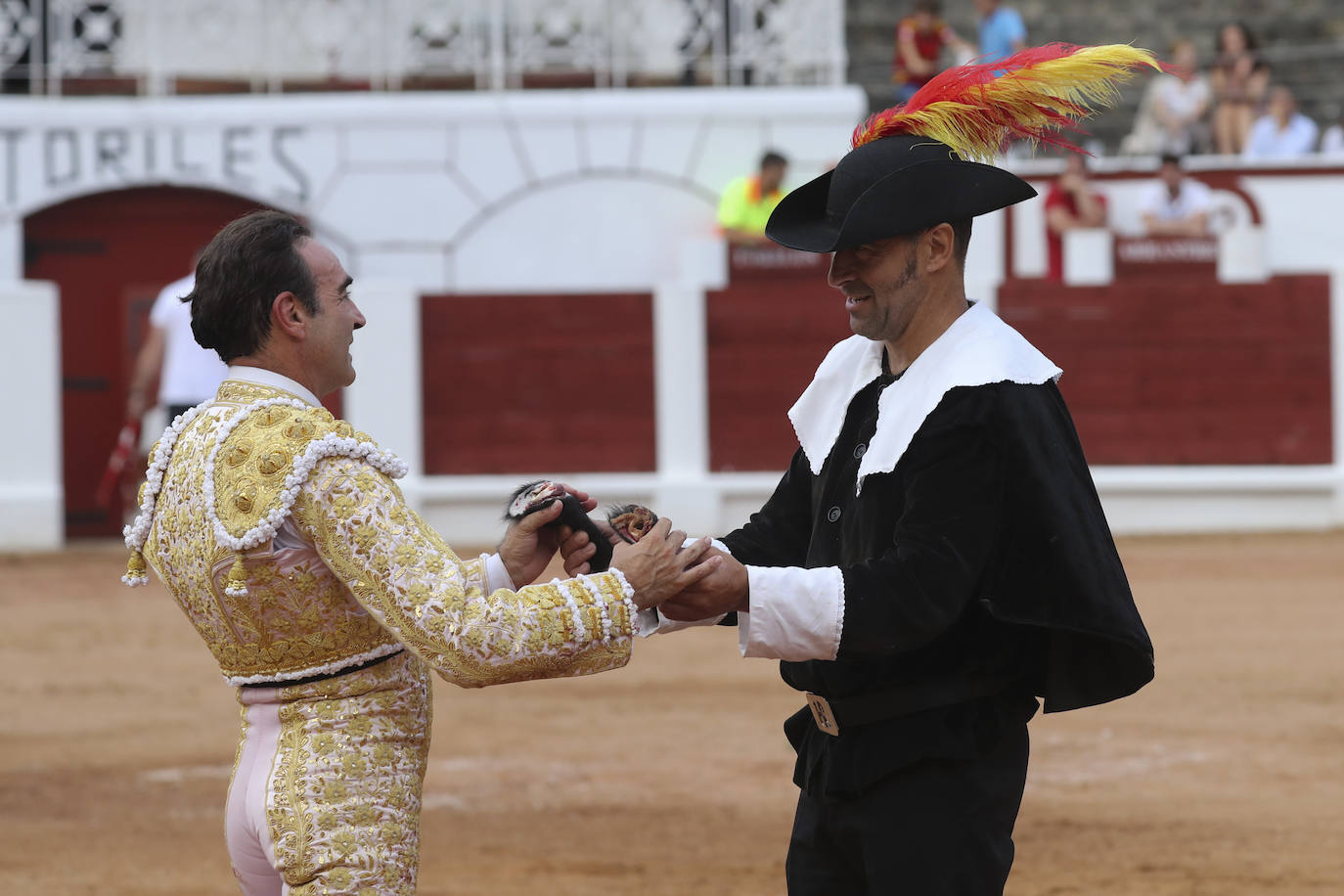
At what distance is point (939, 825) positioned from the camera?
96.8 inches

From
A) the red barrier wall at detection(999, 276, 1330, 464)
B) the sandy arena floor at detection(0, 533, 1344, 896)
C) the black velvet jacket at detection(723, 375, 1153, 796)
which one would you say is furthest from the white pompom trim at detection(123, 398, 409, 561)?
the red barrier wall at detection(999, 276, 1330, 464)

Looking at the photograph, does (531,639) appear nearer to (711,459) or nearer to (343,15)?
(711,459)

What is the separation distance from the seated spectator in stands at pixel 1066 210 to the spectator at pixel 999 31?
33.0 inches

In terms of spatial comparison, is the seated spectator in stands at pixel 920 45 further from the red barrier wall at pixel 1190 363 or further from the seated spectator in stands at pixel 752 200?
the red barrier wall at pixel 1190 363

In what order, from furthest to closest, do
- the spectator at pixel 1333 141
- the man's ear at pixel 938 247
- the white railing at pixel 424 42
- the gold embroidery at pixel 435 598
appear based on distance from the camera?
the spectator at pixel 1333 141 < the white railing at pixel 424 42 < the man's ear at pixel 938 247 < the gold embroidery at pixel 435 598

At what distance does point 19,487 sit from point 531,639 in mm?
10839

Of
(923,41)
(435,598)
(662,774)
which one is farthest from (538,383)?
(435,598)

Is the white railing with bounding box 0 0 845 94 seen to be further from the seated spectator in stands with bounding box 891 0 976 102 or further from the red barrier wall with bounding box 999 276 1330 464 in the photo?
the red barrier wall with bounding box 999 276 1330 464

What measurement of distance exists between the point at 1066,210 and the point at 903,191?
410 inches

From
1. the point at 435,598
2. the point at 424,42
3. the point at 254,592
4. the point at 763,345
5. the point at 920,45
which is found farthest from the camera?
the point at 424,42

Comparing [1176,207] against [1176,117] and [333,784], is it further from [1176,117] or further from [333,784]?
[333,784]

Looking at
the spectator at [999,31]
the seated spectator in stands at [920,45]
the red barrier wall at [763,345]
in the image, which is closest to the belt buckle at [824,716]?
the red barrier wall at [763,345]

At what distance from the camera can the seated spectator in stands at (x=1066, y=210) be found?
40.9ft

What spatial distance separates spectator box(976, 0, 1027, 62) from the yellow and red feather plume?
9966 mm
